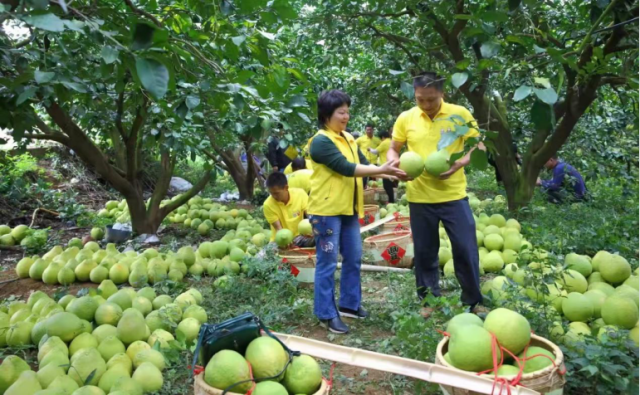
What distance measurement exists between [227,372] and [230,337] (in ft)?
0.81

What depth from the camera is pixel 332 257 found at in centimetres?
386

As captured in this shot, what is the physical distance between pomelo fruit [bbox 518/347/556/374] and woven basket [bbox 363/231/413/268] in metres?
3.13

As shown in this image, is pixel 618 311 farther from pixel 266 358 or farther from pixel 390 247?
pixel 390 247

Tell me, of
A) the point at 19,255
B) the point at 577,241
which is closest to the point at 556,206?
the point at 577,241

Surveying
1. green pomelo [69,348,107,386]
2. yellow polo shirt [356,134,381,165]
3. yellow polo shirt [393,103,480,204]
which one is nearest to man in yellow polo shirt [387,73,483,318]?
yellow polo shirt [393,103,480,204]

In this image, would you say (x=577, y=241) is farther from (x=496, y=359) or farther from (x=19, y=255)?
(x=19, y=255)

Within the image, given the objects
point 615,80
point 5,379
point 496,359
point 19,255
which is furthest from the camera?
point 19,255

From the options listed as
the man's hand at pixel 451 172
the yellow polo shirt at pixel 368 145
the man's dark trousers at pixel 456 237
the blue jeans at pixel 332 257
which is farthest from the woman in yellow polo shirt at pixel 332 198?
the yellow polo shirt at pixel 368 145

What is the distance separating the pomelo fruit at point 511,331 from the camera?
2379 mm

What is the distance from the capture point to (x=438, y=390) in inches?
112

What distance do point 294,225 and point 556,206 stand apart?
4.24m

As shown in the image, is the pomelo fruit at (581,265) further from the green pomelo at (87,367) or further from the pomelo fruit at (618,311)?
the green pomelo at (87,367)

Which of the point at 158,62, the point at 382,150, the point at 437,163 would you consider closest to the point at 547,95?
the point at 158,62

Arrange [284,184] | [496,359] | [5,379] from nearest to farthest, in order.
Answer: [496,359]
[5,379]
[284,184]
